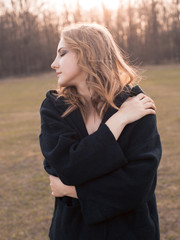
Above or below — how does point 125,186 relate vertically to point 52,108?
below

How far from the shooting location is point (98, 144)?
57.9 inches

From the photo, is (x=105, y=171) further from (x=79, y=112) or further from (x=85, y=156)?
(x=79, y=112)

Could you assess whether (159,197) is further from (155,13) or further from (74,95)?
(155,13)

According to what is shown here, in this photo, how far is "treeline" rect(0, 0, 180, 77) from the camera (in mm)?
40031

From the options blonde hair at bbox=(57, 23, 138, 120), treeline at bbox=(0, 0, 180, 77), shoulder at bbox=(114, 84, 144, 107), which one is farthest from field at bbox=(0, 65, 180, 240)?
treeline at bbox=(0, 0, 180, 77)

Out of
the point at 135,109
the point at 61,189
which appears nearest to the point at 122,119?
the point at 135,109

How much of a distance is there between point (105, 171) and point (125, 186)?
13 cm

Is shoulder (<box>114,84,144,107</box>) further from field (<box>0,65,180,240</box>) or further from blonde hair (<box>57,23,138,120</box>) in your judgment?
field (<box>0,65,180,240</box>)

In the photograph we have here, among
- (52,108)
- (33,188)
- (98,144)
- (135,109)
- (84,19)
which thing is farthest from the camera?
(84,19)

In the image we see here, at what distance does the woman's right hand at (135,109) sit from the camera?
1548mm

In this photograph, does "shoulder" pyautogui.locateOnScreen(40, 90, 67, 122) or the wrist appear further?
"shoulder" pyautogui.locateOnScreen(40, 90, 67, 122)

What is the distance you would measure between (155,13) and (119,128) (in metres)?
45.1

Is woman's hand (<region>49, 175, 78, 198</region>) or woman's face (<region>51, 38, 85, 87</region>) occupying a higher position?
woman's face (<region>51, 38, 85, 87</region>)

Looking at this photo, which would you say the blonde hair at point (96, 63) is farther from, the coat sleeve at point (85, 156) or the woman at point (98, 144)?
the coat sleeve at point (85, 156)
